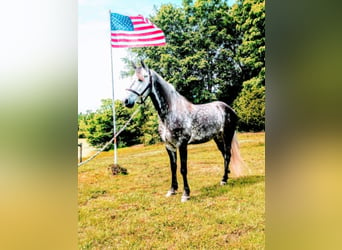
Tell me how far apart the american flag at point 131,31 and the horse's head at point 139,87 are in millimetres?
194

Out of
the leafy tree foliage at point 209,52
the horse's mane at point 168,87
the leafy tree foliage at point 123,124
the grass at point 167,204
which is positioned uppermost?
the leafy tree foliage at point 209,52

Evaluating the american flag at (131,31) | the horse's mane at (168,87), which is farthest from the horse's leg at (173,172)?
the american flag at (131,31)

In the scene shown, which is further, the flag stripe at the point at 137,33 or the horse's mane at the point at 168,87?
the horse's mane at the point at 168,87

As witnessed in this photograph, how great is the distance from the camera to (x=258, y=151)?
3.26 m

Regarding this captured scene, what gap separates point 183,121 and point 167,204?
762 mm

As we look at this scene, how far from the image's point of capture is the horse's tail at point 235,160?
3.40 m

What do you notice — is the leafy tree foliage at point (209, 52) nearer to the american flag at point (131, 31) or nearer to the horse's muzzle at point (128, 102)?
the american flag at point (131, 31)

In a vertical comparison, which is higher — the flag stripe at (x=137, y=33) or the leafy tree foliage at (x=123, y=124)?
the flag stripe at (x=137, y=33)

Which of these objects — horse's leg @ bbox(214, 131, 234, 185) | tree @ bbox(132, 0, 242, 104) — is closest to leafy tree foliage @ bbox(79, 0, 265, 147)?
tree @ bbox(132, 0, 242, 104)

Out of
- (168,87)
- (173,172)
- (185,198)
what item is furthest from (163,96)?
(185,198)

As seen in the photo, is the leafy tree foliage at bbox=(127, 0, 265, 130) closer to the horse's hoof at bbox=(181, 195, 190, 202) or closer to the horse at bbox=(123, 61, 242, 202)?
the horse at bbox=(123, 61, 242, 202)

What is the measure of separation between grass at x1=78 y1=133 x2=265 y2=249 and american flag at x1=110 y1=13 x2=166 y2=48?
3.07 ft
